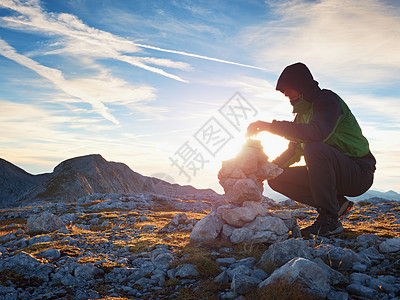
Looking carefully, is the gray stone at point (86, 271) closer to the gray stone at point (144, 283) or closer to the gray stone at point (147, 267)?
the gray stone at point (147, 267)

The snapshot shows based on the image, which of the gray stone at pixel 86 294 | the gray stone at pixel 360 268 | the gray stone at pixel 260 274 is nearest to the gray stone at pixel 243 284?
the gray stone at pixel 260 274

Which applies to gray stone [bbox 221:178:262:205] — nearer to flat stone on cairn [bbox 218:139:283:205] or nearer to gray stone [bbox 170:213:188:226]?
flat stone on cairn [bbox 218:139:283:205]

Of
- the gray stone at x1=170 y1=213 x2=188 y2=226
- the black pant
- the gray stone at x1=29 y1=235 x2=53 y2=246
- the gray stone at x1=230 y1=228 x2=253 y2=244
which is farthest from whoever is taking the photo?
the gray stone at x1=170 y1=213 x2=188 y2=226

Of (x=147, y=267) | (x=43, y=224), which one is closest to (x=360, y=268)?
(x=147, y=267)

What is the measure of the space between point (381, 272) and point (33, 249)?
8.17m

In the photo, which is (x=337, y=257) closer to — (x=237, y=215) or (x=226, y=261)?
(x=226, y=261)

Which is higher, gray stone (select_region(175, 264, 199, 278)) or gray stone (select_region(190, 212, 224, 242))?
gray stone (select_region(190, 212, 224, 242))

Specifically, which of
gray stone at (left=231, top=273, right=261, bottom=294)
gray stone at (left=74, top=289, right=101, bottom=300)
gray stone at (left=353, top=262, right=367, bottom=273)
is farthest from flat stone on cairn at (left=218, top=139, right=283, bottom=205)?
gray stone at (left=74, top=289, right=101, bottom=300)

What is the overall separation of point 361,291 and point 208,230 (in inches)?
172

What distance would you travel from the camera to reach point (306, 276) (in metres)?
4.19

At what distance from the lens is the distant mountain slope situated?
2778 inches

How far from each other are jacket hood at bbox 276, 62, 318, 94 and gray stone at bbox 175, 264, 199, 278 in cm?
485

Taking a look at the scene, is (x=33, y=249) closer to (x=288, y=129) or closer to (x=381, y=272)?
(x=288, y=129)

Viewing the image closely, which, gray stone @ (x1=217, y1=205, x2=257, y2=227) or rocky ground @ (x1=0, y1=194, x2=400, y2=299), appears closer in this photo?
rocky ground @ (x1=0, y1=194, x2=400, y2=299)
